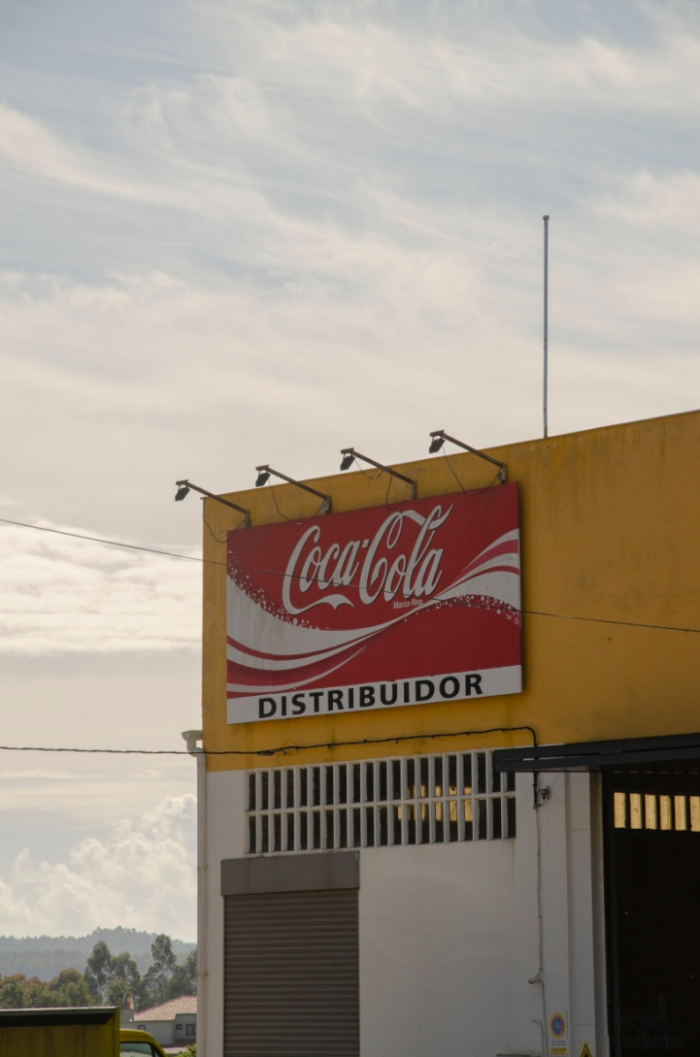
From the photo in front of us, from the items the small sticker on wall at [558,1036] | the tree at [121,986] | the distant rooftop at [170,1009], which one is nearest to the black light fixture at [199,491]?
the small sticker on wall at [558,1036]

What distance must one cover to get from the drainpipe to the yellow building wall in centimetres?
338

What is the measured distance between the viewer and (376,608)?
93.1ft

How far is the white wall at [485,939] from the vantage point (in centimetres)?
2481

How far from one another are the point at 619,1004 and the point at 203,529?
40.2 feet

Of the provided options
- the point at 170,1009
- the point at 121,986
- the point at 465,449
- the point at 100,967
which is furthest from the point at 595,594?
the point at 100,967

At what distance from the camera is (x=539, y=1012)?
2492cm

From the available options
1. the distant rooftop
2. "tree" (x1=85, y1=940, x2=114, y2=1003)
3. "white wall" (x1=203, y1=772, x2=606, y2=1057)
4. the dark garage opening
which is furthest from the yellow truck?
→ "tree" (x1=85, y1=940, x2=114, y2=1003)

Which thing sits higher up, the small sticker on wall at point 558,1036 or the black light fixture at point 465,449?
the black light fixture at point 465,449

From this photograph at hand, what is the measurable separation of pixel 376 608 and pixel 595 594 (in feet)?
14.6

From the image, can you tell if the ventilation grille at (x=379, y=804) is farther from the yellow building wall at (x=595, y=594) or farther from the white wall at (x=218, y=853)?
the yellow building wall at (x=595, y=594)

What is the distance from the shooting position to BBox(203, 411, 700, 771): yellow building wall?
80.5 feet

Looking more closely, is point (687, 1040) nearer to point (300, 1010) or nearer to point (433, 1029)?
point (433, 1029)

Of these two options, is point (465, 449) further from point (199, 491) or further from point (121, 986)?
point (121, 986)

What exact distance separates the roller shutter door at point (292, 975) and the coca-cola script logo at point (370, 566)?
521 cm
